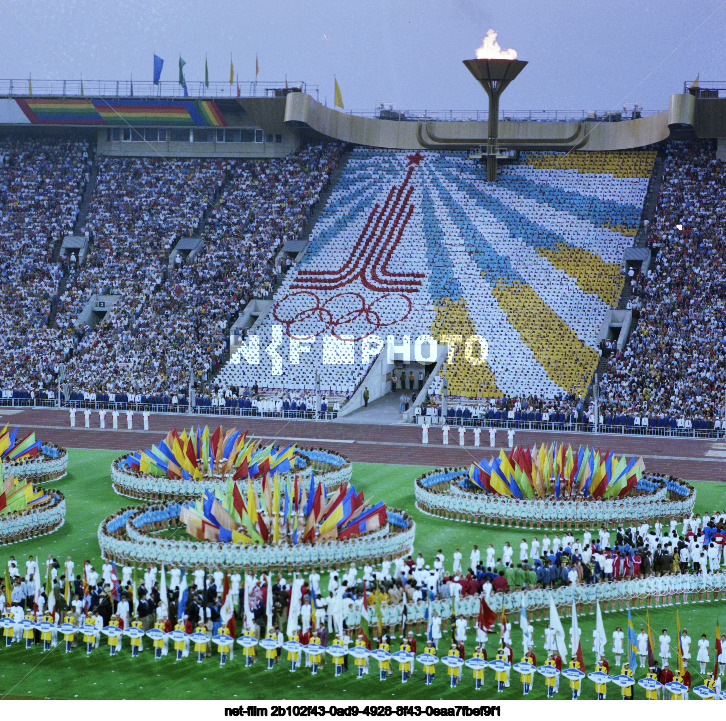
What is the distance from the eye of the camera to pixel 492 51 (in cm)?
6575

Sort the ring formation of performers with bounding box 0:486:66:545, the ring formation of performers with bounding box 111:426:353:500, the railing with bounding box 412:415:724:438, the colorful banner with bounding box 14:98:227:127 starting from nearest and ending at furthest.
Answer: the ring formation of performers with bounding box 0:486:66:545, the ring formation of performers with bounding box 111:426:353:500, the railing with bounding box 412:415:724:438, the colorful banner with bounding box 14:98:227:127

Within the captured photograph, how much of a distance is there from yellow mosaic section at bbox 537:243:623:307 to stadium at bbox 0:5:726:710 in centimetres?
20

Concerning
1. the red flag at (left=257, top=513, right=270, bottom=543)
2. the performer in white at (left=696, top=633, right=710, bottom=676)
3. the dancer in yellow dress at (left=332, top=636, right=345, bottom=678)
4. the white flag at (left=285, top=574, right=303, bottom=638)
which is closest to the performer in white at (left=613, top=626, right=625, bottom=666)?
the performer in white at (left=696, top=633, right=710, bottom=676)

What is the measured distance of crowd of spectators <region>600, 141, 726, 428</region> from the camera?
51781 millimetres

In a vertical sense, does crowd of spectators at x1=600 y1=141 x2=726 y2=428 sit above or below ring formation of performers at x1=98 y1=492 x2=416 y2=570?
above

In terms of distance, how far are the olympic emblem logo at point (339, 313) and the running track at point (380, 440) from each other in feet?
27.4

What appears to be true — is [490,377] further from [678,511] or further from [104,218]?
[104,218]

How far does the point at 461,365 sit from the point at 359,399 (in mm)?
5301

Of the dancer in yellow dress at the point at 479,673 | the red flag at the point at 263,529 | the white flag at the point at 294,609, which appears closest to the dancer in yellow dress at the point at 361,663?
the white flag at the point at 294,609

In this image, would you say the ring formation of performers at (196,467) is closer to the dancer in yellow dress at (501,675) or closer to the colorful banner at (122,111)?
the dancer in yellow dress at (501,675)

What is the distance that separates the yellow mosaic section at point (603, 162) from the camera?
6919cm

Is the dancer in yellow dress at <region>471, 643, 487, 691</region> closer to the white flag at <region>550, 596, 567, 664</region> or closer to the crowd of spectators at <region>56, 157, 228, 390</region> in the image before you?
the white flag at <region>550, 596, 567, 664</region>

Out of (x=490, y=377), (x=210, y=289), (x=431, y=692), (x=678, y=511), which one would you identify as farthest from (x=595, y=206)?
(x=431, y=692)

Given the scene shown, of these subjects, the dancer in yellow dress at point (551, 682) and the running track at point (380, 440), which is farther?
the running track at point (380, 440)
